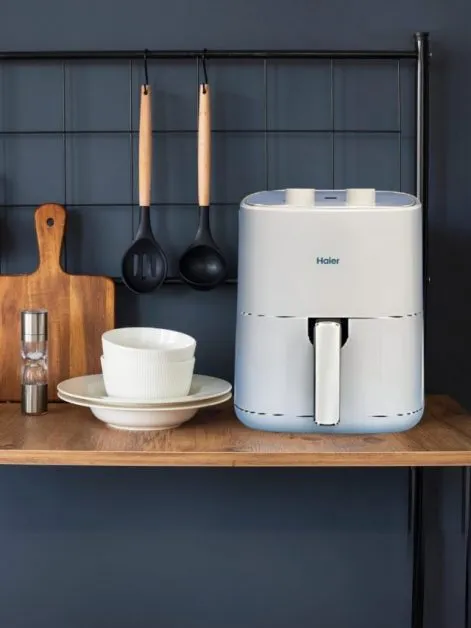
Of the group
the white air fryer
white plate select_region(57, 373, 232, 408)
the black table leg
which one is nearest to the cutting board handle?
white plate select_region(57, 373, 232, 408)

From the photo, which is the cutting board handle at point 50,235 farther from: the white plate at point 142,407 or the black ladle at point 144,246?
the white plate at point 142,407

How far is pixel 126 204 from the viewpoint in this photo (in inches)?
73.4

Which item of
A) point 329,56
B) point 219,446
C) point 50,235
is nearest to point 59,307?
point 50,235

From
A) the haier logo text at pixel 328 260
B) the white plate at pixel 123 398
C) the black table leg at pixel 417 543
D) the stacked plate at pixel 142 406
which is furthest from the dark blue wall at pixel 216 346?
the haier logo text at pixel 328 260

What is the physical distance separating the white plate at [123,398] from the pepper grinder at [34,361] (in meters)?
0.05

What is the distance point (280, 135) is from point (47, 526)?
910 mm

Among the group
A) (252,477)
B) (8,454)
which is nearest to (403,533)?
(252,477)

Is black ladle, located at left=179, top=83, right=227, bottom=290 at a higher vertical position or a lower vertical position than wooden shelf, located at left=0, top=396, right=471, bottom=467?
higher

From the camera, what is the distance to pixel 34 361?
65.0 inches

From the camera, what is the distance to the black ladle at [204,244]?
1.75m

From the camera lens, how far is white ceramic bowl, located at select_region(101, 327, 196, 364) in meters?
1.50

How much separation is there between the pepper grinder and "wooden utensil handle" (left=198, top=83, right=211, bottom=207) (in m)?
0.37

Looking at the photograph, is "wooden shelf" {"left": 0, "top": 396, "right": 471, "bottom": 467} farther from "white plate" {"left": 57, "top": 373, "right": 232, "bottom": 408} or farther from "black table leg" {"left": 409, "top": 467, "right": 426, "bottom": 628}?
"black table leg" {"left": 409, "top": 467, "right": 426, "bottom": 628}

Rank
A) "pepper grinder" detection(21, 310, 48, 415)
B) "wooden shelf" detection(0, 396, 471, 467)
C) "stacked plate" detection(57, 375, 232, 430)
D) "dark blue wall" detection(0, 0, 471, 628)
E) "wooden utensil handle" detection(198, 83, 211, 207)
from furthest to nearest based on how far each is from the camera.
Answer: "dark blue wall" detection(0, 0, 471, 628), "wooden utensil handle" detection(198, 83, 211, 207), "pepper grinder" detection(21, 310, 48, 415), "stacked plate" detection(57, 375, 232, 430), "wooden shelf" detection(0, 396, 471, 467)
